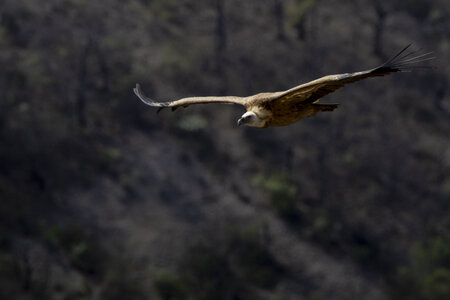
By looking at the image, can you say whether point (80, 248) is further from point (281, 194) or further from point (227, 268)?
point (281, 194)

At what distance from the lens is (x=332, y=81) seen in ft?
28.6

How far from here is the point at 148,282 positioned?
25.5 m

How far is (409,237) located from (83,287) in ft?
48.3

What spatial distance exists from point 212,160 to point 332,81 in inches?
897

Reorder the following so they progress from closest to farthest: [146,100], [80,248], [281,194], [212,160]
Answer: [146,100] → [80,248] → [281,194] → [212,160]

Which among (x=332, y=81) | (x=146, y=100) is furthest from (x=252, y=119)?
(x=146, y=100)

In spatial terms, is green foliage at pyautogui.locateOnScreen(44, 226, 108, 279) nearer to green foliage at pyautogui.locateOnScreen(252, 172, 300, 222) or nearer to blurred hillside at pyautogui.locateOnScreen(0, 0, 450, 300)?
blurred hillside at pyautogui.locateOnScreen(0, 0, 450, 300)

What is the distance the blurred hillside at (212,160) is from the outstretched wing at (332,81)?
16577 millimetres

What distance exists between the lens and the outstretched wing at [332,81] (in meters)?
8.47

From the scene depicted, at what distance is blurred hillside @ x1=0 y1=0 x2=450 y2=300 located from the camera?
2644 centimetres

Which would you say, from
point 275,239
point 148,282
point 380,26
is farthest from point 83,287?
point 380,26

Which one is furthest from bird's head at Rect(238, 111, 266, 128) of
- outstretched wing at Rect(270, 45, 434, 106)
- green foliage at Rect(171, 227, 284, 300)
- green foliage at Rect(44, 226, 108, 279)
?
green foliage at Rect(44, 226, 108, 279)

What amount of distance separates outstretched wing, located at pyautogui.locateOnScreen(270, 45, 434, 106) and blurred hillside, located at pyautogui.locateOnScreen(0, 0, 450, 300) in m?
16.6

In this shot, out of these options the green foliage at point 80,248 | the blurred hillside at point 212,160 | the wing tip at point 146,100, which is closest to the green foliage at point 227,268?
the blurred hillside at point 212,160
